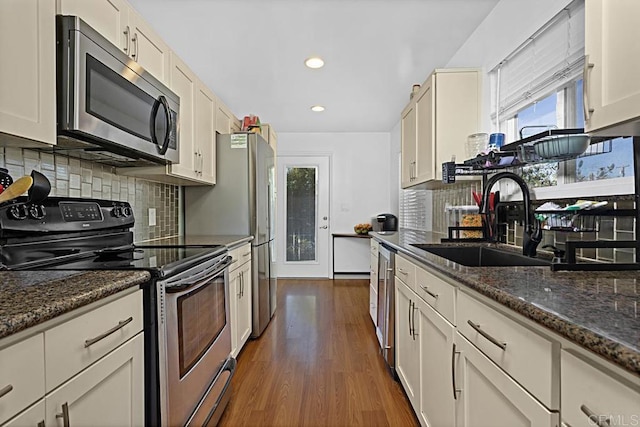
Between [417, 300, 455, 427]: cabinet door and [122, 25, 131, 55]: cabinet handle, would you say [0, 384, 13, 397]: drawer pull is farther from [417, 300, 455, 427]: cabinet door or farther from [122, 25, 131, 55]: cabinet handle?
[122, 25, 131, 55]: cabinet handle

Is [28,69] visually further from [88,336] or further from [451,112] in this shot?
[451,112]

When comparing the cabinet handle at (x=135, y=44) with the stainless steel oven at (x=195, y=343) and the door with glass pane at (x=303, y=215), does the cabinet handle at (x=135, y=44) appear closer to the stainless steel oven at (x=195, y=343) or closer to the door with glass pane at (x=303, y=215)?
the stainless steel oven at (x=195, y=343)

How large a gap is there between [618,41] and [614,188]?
2.00ft

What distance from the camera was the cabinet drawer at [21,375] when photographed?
0.66 m

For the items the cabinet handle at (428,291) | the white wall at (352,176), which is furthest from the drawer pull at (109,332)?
the white wall at (352,176)

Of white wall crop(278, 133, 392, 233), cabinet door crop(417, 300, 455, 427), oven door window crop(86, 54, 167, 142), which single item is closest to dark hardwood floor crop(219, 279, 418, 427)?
cabinet door crop(417, 300, 455, 427)

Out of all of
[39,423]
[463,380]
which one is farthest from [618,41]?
[39,423]

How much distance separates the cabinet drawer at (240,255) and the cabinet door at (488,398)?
5.14 feet

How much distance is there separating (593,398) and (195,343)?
55.4 inches

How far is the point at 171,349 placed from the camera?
1.30 metres

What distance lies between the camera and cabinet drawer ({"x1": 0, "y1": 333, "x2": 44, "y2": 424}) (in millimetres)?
656

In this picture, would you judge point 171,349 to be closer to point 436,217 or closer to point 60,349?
point 60,349

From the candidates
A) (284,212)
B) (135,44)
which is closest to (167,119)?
(135,44)

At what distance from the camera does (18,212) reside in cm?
126
